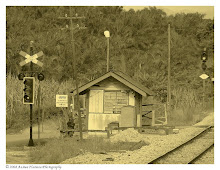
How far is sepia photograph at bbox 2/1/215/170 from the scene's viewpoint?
17567mm

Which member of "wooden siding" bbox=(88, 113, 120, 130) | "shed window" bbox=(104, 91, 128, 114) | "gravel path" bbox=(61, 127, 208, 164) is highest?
"shed window" bbox=(104, 91, 128, 114)

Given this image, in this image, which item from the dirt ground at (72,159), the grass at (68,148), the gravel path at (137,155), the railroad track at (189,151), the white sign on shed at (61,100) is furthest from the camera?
the white sign on shed at (61,100)

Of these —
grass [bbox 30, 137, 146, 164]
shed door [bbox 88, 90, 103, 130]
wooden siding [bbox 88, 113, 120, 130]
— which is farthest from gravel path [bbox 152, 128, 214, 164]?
shed door [bbox 88, 90, 103, 130]


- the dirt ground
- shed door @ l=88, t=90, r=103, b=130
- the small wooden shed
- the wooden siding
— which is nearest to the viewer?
the dirt ground

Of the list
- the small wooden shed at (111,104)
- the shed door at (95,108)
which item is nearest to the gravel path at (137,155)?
the small wooden shed at (111,104)

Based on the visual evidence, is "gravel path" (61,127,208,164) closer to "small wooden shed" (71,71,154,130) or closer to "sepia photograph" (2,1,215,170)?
"sepia photograph" (2,1,215,170)

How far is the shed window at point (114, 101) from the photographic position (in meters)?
22.6

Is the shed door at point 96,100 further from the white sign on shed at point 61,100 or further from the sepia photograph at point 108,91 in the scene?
the white sign on shed at point 61,100

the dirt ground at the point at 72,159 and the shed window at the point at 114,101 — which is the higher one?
the shed window at the point at 114,101

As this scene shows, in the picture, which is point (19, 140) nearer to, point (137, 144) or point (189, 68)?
point (137, 144)

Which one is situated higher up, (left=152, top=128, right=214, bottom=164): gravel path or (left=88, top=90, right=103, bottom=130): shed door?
(left=88, top=90, right=103, bottom=130): shed door

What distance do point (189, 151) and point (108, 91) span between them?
664cm

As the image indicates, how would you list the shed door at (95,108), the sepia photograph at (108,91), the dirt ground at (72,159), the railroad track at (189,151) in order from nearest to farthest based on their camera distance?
the railroad track at (189,151)
the dirt ground at (72,159)
the sepia photograph at (108,91)
the shed door at (95,108)

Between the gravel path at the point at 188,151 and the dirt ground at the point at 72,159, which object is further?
the dirt ground at the point at 72,159
